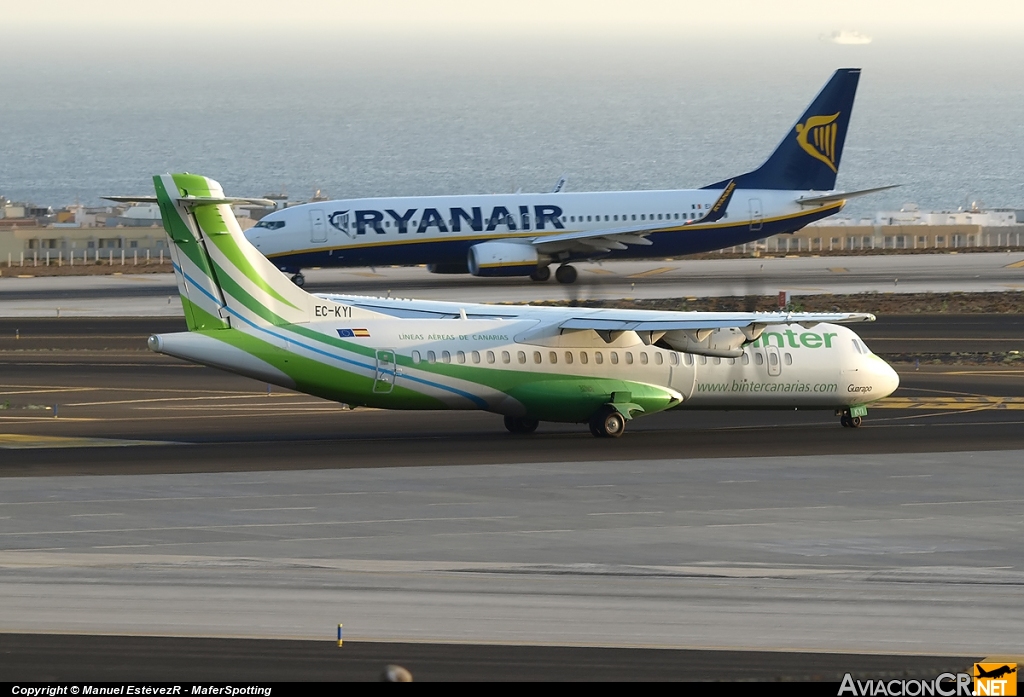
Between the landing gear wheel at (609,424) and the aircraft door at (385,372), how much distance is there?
5.66 meters

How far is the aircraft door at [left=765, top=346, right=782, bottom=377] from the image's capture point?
41250 mm

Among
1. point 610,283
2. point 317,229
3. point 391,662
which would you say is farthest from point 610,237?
point 391,662

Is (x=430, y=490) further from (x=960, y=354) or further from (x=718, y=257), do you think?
(x=718, y=257)

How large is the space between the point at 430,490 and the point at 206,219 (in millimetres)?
9371

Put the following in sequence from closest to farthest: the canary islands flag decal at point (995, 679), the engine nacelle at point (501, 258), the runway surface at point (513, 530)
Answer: the canary islands flag decal at point (995, 679)
the runway surface at point (513, 530)
the engine nacelle at point (501, 258)

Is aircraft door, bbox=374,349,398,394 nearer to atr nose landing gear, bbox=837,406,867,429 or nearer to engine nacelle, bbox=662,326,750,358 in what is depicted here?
engine nacelle, bbox=662,326,750,358

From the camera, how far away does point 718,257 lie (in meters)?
88.4

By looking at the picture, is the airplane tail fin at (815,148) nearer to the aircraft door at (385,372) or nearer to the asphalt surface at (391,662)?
the aircraft door at (385,372)

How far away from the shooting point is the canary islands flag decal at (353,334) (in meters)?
36.9

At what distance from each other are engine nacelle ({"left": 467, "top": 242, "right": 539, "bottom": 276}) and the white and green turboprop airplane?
2896 centimetres

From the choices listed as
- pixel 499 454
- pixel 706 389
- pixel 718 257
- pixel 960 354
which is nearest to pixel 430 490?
pixel 499 454

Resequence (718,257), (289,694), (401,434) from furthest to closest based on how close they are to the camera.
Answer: (718,257) < (401,434) < (289,694)

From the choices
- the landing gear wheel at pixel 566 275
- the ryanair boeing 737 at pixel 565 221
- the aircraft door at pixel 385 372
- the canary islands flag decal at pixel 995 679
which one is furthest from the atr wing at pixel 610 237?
the canary islands flag decal at pixel 995 679

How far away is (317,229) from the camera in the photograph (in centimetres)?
6969
